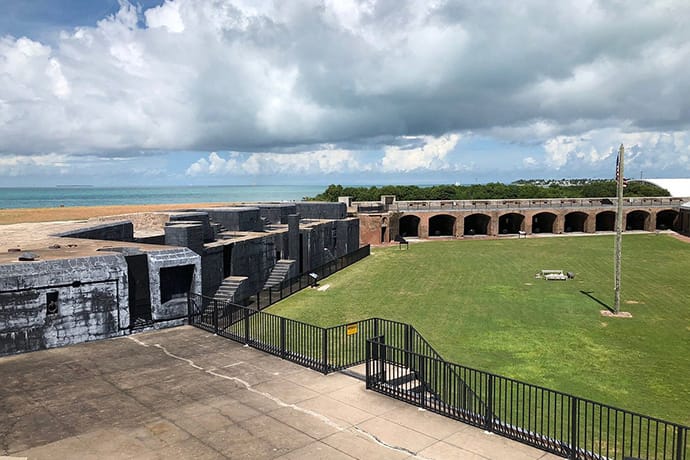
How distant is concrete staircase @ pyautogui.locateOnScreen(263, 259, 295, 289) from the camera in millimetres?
29589

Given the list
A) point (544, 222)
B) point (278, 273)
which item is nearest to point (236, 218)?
point (278, 273)

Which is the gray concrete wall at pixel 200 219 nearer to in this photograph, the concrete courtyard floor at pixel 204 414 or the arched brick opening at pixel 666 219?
the concrete courtyard floor at pixel 204 414

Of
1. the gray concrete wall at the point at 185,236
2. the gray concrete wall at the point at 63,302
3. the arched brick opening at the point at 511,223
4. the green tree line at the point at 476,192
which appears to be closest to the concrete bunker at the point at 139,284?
the gray concrete wall at the point at 63,302

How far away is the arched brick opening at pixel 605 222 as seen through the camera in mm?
65856

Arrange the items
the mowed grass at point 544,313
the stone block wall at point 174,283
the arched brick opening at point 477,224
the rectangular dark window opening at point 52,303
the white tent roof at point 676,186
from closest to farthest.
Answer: the rectangular dark window opening at point 52,303 < the stone block wall at point 174,283 < the mowed grass at point 544,313 < the arched brick opening at point 477,224 < the white tent roof at point 676,186

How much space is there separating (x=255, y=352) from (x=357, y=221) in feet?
109

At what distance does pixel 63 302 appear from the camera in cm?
1305

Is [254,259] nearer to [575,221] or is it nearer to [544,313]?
[544,313]

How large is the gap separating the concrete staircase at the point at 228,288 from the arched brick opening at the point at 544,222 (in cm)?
4737

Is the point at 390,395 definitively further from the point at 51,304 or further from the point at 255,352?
the point at 51,304

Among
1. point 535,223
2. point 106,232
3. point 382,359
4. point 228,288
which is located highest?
point 106,232

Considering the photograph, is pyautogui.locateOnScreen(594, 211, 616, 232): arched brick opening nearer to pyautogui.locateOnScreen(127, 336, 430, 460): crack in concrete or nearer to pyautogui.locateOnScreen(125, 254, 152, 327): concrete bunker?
pyautogui.locateOnScreen(125, 254, 152, 327): concrete bunker

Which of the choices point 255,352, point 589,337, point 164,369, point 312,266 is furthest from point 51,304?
point 312,266

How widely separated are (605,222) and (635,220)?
173 inches
